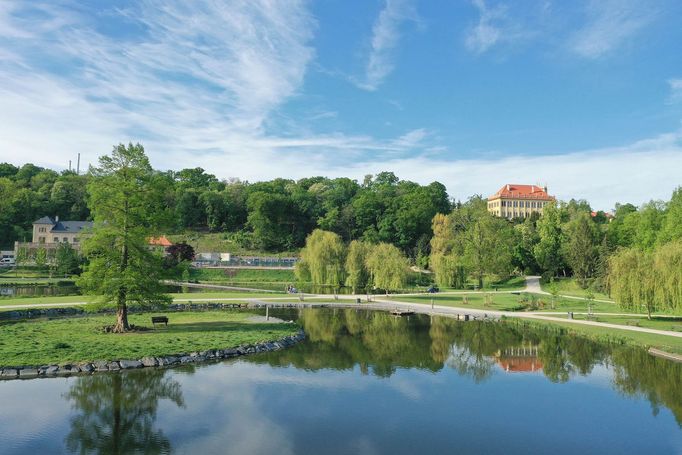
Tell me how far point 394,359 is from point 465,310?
17397mm

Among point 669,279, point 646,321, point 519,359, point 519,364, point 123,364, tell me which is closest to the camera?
point 123,364

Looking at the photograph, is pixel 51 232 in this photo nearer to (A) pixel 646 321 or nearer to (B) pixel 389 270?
(B) pixel 389 270

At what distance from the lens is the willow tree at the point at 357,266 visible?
55562 millimetres

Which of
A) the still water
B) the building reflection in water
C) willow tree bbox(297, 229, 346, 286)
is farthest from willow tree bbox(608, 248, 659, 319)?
willow tree bbox(297, 229, 346, 286)

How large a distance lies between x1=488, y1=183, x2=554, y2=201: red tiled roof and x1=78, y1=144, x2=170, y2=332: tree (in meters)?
118

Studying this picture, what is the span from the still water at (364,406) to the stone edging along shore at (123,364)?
0.63 m

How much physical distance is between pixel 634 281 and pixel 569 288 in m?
27.1

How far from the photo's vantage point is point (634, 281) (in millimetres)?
33594

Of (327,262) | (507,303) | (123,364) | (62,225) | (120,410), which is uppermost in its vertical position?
(62,225)

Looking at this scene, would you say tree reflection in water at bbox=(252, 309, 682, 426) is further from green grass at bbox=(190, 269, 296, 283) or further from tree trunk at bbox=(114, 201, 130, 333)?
green grass at bbox=(190, 269, 296, 283)

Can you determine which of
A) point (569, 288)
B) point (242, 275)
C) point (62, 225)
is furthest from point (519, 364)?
point (62, 225)

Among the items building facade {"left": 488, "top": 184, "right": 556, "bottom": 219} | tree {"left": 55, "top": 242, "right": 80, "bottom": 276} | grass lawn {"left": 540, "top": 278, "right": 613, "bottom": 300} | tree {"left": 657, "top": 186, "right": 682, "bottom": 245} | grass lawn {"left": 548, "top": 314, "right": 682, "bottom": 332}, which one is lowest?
grass lawn {"left": 548, "top": 314, "right": 682, "bottom": 332}

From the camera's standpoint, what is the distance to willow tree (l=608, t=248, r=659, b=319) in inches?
1311

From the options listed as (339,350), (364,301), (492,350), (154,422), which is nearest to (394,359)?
(339,350)
